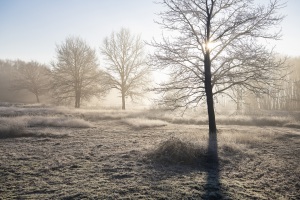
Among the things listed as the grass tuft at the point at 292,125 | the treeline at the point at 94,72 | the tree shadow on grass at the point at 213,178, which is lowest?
the tree shadow on grass at the point at 213,178

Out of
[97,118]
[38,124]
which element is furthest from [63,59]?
[38,124]

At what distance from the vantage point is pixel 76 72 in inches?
1195

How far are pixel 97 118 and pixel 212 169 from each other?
47.7 ft

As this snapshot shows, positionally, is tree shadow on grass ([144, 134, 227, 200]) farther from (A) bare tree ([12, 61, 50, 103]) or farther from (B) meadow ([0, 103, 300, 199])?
(A) bare tree ([12, 61, 50, 103])

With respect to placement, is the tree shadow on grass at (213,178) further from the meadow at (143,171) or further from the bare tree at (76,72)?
the bare tree at (76,72)

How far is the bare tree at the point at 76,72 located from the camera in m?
30.1

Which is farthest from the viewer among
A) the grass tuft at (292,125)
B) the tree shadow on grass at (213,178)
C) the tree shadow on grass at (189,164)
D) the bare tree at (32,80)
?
the bare tree at (32,80)

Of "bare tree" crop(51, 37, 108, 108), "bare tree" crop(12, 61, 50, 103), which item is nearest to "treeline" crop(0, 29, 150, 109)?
"bare tree" crop(51, 37, 108, 108)

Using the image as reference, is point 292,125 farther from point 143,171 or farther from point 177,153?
point 143,171

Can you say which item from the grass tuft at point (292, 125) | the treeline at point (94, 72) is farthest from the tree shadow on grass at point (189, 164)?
the treeline at point (94, 72)

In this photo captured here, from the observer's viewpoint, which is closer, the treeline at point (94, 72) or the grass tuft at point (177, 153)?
the grass tuft at point (177, 153)

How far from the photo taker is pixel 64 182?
484 centimetres

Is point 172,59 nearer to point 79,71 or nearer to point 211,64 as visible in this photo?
point 211,64

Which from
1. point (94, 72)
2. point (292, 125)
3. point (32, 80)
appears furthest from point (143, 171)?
point (32, 80)
